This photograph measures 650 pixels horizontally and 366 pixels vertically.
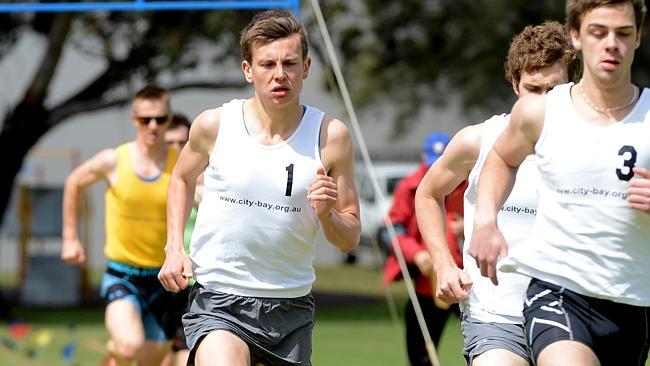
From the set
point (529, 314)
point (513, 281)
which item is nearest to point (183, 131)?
point (513, 281)

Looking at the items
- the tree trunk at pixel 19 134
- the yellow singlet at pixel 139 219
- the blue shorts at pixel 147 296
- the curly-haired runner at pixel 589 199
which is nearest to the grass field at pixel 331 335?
the tree trunk at pixel 19 134

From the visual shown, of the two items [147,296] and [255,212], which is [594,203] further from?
[147,296]

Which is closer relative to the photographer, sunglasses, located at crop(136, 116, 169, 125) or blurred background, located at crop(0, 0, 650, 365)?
sunglasses, located at crop(136, 116, 169, 125)

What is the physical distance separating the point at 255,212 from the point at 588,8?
183 cm

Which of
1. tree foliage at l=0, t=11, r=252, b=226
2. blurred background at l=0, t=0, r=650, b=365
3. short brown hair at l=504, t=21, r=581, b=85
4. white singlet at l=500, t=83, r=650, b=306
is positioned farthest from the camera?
tree foliage at l=0, t=11, r=252, b=226

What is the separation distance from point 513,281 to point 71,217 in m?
4.08

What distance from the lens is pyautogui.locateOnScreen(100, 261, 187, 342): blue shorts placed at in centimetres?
894

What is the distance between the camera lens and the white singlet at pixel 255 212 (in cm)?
621

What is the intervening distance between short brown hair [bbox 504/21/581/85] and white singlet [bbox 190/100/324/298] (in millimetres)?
926

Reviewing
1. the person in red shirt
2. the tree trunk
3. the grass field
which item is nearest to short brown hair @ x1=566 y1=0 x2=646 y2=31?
the person in red shirt

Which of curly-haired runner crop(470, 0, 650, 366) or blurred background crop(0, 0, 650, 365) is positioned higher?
curly-haired runner crop(470, 0, 650, 366)

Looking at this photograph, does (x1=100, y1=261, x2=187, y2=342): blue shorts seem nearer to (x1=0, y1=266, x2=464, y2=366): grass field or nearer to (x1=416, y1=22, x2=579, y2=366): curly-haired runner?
(x1=416, y1=22, x2=579, y2=366): curly-haired runner

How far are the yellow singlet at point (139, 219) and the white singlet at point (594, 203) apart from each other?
420 centimetres

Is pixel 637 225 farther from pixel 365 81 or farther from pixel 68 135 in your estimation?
pixel 68 135
